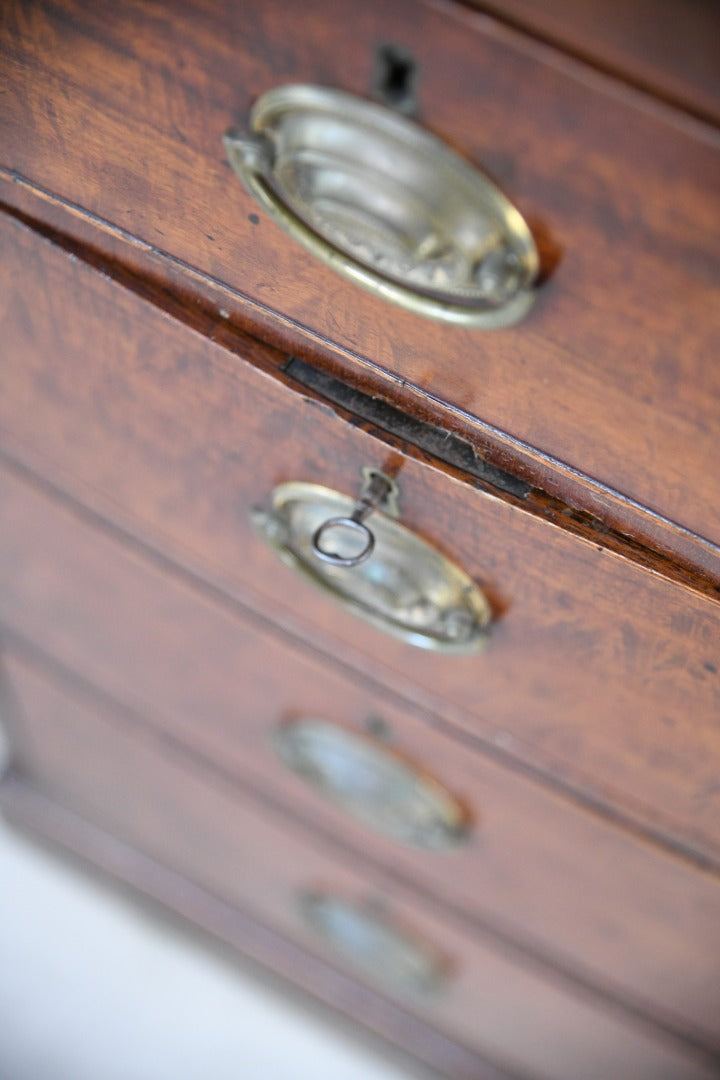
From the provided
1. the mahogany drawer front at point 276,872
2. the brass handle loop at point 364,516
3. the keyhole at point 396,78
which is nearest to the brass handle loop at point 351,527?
the brass handle loop at point 364,516

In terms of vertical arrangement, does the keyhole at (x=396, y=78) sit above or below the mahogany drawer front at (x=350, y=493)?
below

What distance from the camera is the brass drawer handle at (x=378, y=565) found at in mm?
342

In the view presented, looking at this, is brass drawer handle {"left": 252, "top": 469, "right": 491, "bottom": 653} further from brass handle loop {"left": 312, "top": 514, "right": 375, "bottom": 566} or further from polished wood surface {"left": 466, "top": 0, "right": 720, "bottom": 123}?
polished wood surface {"left": 466, "top": 0, "right": 720, "bottom": 123}

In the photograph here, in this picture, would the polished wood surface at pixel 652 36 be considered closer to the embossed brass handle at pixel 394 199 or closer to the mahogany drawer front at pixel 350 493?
the embossed brass handle at pixel 394 199

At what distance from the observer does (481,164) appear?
0.23 m

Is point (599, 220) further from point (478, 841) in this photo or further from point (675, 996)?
point (675, 996)

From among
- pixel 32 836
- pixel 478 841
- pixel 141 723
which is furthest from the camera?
pixel 32 836

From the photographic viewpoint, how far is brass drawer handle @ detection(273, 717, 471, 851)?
20.1 inches

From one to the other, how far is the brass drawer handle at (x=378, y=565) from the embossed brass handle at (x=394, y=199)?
0.28 feet

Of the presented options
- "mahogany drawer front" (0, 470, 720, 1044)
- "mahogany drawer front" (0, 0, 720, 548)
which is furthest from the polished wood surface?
"mahogany drawer front" (0, 470, 720, 1044)

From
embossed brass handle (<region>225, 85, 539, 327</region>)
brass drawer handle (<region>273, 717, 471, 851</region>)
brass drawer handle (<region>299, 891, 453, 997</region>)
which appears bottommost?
embossed brass handle (<region>225, 85, 539, 327</region>)

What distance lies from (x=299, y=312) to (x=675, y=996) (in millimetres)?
461

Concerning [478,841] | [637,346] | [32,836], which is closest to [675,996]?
[478,841]

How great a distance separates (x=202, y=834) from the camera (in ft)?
2.49
